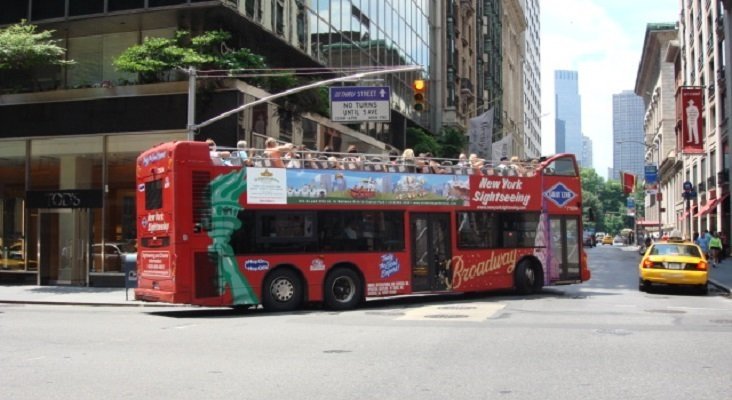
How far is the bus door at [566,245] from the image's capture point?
19.8 meters

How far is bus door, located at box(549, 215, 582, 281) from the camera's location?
19.8 metres

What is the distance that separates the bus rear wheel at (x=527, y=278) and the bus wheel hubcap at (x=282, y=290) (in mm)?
6641

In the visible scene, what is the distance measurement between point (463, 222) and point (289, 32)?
12.7 meters

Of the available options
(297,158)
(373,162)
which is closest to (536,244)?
(373,162)

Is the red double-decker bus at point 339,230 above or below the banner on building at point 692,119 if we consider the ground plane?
below

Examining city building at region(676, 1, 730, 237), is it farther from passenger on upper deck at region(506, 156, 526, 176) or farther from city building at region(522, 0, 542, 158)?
city building at region(522, 0, 542, 158)

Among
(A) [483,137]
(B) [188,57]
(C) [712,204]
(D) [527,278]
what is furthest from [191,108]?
(C) [712,204]

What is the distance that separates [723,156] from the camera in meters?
45.8

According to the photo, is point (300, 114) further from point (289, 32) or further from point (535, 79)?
point (535, 79)

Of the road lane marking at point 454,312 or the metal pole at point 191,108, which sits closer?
the road lane marking at point 454,312

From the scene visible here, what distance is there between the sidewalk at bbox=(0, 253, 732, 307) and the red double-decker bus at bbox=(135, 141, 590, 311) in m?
3.82

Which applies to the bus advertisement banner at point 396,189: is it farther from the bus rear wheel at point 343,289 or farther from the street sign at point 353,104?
the street sign at point 353,104

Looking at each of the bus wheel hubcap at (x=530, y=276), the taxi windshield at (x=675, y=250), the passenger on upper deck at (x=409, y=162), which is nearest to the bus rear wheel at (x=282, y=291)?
the passenger on upper deck at (x=409, y=162)

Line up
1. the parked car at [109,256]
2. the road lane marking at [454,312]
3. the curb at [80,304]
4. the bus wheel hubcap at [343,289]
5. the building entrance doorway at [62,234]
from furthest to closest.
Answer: the building entrance doorway at [62,234] → the parked car at [109,256] → the curb at [80,304] → the bus wheel hubcap at [343,289] → the road lane marking at [454,312]
